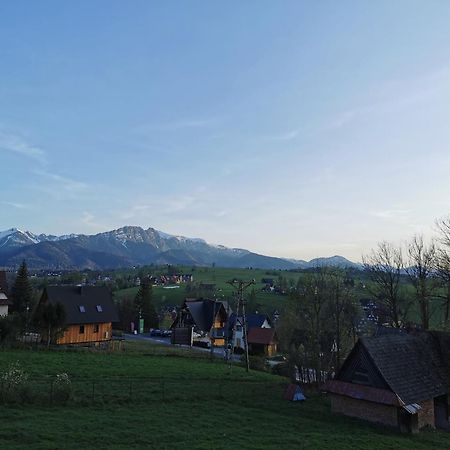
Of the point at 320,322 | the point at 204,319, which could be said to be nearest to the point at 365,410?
the point at 320,322

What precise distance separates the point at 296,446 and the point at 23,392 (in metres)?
14.4

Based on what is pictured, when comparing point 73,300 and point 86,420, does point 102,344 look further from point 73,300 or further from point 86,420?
point 86,420

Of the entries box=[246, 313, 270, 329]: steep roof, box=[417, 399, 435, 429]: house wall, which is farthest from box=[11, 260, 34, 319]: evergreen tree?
box=[417, 399, 435, 429]: house wall

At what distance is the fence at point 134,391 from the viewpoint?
77.9 feet

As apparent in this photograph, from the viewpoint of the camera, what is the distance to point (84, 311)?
5716cm

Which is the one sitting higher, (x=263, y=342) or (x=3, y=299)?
(x=3, y=299)

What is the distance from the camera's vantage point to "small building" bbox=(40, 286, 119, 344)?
2172 inches

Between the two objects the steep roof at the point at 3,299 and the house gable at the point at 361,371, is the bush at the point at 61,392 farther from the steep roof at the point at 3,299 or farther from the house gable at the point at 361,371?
the steep roof at the point at 3,299

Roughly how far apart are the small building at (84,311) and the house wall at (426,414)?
39.9m

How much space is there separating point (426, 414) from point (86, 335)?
41.2 m

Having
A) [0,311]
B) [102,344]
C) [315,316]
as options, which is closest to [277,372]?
[315,316]

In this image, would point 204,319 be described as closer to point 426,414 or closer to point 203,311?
point 203,311

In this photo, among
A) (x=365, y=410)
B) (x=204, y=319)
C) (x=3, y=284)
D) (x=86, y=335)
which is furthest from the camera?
(x=204, y=319)

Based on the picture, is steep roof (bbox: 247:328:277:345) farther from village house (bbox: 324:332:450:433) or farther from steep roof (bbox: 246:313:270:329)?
village house (bbox: 324:332:450:433)
